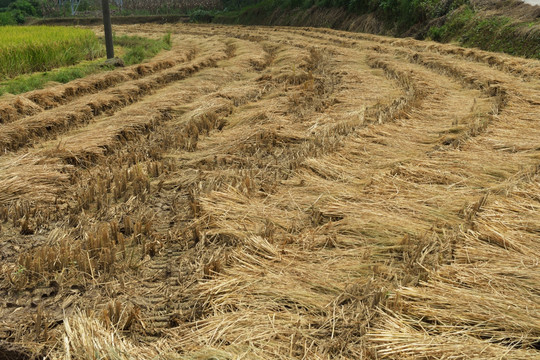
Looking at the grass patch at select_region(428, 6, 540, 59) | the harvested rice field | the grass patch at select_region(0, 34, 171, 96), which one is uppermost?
the grass patch at select_region(428, 6, 540, 59)

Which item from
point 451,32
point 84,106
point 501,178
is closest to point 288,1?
point 451,32

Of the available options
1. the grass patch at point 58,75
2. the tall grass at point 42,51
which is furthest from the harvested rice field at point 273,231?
the tall grass at point 42,51

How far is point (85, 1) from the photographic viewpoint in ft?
133

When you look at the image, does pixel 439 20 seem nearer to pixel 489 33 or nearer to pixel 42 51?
pixel 489 33

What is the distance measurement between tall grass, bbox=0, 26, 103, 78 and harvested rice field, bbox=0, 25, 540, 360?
419cm

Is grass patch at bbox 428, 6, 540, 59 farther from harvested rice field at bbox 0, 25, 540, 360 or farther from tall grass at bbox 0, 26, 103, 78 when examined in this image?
tall grass at bbox 0, 26, 103, 78

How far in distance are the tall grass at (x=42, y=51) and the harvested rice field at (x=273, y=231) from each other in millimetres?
4189

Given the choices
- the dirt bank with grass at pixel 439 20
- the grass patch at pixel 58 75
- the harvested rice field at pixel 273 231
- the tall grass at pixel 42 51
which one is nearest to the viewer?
the harvested rice field at pixel 273 231

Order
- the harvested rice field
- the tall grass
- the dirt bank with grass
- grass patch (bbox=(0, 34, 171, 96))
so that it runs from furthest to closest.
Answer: the dirt bank with grass
the tall grass
grass patch (bbox=(0, 34, 171, 96))
the harvested rice field

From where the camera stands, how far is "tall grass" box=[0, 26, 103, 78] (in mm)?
9477

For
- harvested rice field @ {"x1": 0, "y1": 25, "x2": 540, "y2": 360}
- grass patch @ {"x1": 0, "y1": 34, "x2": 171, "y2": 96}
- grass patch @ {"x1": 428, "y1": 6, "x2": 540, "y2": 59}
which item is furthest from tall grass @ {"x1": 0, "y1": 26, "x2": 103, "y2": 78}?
grass patch @ {"x1": 428, "y1": 6, "x2": 540, "y2": 59}

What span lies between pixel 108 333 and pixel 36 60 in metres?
9.99

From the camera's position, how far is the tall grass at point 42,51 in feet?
31.1

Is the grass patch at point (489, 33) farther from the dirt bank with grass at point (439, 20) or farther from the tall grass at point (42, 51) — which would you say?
the tall grass at point (42, 51)
